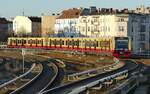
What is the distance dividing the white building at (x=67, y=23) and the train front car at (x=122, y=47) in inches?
2909

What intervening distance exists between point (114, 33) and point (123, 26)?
290 centimetres

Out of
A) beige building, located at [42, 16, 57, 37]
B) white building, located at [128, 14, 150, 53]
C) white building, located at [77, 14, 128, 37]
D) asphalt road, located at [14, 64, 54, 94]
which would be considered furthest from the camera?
beige building, located at [42, 16, 57, 37]

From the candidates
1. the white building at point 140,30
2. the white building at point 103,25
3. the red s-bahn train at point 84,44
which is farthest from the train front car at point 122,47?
the white building at point 140,30

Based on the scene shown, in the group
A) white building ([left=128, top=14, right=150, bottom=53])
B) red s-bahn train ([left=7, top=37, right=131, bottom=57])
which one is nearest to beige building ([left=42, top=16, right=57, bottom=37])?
white building ([left=128, top=14, right=150, bottom=53])

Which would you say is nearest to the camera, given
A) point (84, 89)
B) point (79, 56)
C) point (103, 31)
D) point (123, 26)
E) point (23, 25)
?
point (84, 89)

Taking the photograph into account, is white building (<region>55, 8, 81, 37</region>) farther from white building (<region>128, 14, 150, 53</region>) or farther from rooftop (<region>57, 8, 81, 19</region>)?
white building (<region>128, 14, 150, 53</region>)

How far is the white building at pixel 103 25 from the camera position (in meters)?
118

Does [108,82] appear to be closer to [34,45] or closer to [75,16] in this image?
[34,45]

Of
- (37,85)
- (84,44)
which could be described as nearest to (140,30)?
→ (84,44)

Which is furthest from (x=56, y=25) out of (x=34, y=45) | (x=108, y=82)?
(x=108, y=82)

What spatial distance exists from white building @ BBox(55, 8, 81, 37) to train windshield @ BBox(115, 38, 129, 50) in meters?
74.4

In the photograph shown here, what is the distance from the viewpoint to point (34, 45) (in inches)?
3664

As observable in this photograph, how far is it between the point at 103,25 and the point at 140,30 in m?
9.27

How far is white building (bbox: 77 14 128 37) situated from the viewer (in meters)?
118
